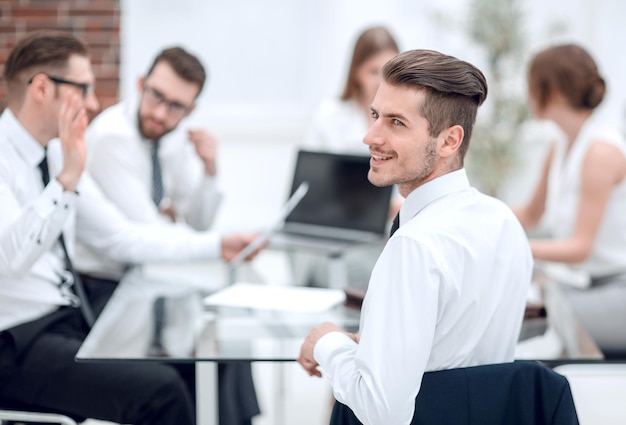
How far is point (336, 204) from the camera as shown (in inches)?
109

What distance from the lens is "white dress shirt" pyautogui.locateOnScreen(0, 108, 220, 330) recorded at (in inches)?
76.9

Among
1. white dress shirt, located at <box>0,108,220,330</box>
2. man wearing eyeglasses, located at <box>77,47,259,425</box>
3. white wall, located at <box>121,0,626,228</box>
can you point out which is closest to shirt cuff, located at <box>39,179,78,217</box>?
white dress shirt, located at <box>0,108,220,330</box>

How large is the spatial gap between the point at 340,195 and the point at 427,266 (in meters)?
1.43

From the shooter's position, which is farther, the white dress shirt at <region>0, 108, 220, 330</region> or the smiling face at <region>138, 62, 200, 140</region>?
the smiling face at <region>138, 62, 200, 140</region>

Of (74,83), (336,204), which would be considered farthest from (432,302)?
(336,204)

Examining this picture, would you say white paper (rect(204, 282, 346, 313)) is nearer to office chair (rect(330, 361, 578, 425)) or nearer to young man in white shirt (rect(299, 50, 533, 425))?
young man in white shirt (rect(299, 50, 533, 425))

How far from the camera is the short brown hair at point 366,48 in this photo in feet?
11.1

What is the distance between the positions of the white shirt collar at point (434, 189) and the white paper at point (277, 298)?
571 mm

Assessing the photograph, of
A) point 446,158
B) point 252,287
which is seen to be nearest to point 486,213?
point 446,158

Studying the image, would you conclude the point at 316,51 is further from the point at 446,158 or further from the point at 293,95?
the point at 446,158

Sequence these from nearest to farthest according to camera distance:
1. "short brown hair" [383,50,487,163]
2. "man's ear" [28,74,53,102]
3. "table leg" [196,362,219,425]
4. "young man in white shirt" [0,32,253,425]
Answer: "short brown hair" [383,50,487,163] < "table leg" [196,362,219,425] < "young man in white shirt" [0,32,253,425] < "man's ear" [28,74,53,102]

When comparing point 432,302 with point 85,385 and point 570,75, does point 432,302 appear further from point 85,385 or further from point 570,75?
point 570,75

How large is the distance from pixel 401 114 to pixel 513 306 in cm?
41

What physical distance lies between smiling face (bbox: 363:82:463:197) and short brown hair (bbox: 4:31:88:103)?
3.36ft
